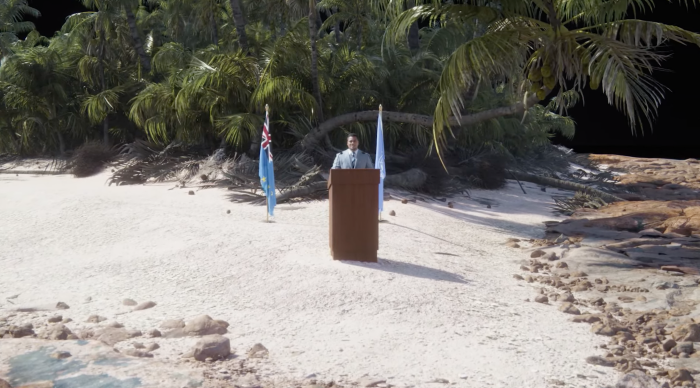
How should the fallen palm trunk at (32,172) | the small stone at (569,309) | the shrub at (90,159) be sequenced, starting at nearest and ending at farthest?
the small stone at (569,309) → the shrub at (90,159) → the fallen palm trunk at (32,172)

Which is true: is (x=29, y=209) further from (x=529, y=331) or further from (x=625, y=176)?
(x=625, y=176)

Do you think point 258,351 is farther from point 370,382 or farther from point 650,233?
point 650,233

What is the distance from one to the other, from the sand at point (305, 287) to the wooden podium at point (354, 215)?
265 mm

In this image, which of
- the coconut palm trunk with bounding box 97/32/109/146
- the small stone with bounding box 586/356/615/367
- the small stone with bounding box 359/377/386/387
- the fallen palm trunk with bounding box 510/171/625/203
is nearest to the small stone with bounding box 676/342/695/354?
the small stone with bounding box 586/356/615/367

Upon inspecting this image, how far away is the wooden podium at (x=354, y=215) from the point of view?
7.24m

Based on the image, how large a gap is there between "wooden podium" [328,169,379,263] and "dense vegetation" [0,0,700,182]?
78.1 inches

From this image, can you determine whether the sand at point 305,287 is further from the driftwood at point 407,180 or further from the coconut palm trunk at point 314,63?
the coconut palm trunk at point 314,63

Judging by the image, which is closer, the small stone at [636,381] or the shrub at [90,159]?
the small stone at [636,381]

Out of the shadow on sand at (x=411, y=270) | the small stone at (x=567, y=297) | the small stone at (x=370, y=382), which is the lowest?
the small stone at (x=370, y=382)

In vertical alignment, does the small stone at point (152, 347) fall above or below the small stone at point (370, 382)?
above

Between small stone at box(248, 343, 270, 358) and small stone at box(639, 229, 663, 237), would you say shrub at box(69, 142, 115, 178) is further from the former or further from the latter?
small stone at box(248, 343, 270, 358)

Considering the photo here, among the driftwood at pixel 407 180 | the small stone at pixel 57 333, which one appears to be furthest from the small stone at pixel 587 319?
the driftwood at pixel 407 180

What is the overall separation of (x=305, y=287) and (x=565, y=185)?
32.1ft

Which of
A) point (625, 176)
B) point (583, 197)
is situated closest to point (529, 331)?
point (583, 197)
